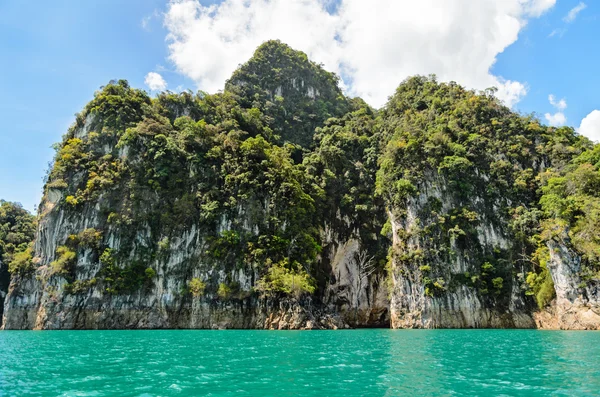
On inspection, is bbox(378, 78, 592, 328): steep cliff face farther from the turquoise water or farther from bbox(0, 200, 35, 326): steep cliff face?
bbox(0, 200, 35, 326): steep cliff face

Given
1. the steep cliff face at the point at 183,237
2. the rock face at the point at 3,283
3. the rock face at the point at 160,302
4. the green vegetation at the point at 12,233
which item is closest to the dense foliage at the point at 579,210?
the steep cliff face at the point at 183,237

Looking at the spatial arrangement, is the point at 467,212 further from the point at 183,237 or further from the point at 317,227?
the point at 183,237

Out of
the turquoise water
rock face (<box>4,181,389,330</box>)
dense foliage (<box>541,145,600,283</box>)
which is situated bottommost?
the turquoise water

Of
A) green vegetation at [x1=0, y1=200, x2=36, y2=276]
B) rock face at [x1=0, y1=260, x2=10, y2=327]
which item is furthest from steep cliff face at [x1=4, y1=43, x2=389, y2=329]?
rock face at [x1=0, y1=260, x2=10, y2=327]

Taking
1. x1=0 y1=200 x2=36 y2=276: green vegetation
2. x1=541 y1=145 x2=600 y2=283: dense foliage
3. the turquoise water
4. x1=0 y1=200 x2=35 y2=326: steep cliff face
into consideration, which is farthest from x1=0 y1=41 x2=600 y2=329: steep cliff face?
the turquoise water

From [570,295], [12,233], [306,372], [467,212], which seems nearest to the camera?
[306,372]

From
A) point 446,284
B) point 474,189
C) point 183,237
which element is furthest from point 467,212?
point 183,237

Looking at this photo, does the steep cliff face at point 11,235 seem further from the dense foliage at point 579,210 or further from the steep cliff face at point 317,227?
the dense foliage at point 579,210

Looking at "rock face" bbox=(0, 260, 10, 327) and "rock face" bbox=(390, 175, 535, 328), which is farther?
"rock face" bbox=(0, 260, 10, 327)

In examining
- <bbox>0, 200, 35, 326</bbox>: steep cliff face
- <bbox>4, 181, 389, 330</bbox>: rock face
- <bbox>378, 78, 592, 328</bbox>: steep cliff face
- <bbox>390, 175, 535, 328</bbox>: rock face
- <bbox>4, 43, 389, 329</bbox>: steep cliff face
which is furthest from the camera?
<bbox>0, 200, 35, 326</bbox>: steep cliff face

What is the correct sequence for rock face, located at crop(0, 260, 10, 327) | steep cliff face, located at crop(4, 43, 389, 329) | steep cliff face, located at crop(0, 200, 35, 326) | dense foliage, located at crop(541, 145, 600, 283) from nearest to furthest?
dense foliage, located at crop(541, 145, 600, 283)
steep cliff face, located at crop(4, 43, 389, 329)
rock face, located at crop(0, 260, 10, 327)
steep cliff face, located at crop(0, 200, 35, 326)

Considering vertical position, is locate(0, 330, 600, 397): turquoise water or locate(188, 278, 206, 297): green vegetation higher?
locate(188, 278, 206, 297): green vegetation

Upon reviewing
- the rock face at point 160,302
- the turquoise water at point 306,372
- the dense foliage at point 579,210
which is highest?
the dense foliage at point 579,210

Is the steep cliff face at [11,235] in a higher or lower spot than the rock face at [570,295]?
higher
